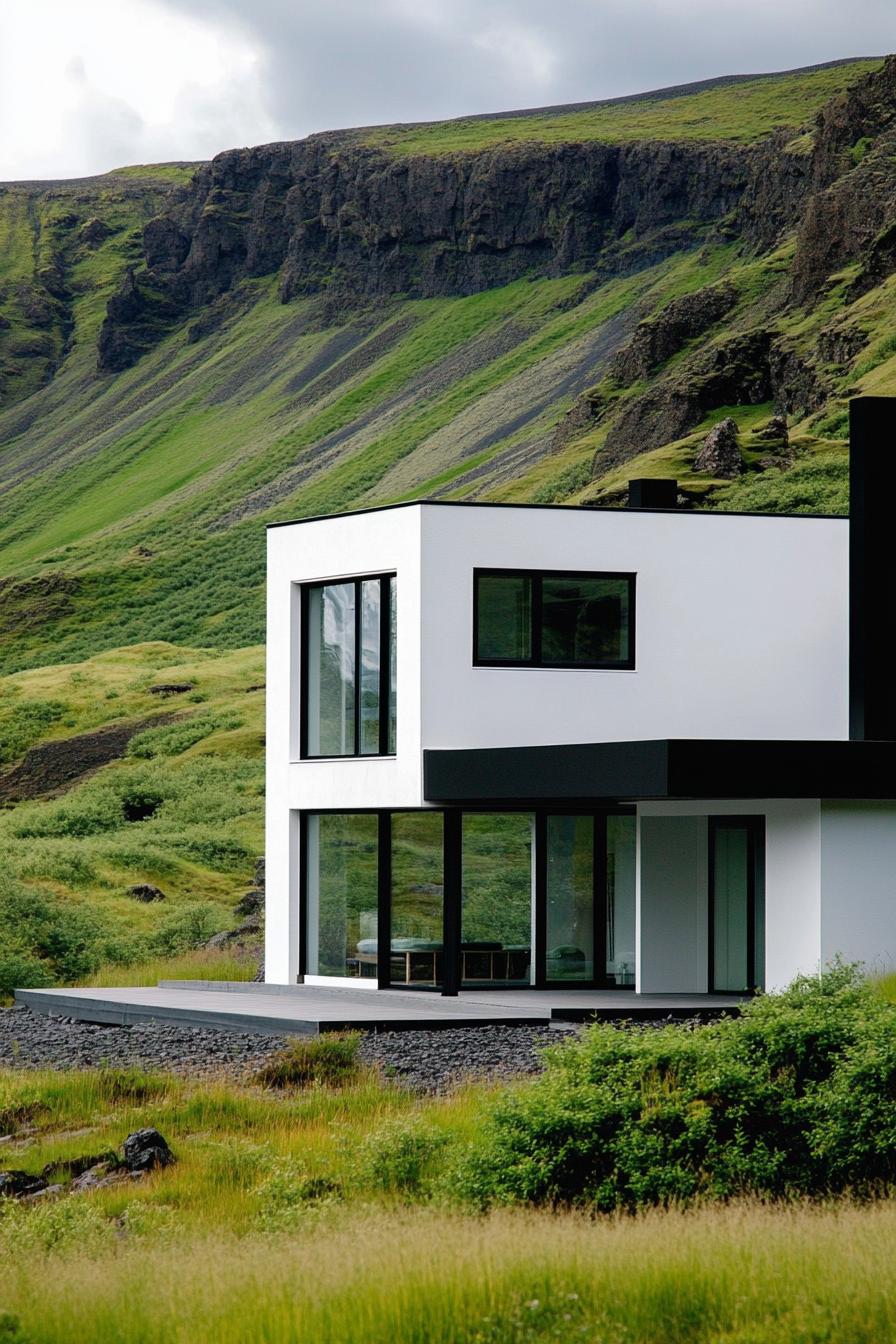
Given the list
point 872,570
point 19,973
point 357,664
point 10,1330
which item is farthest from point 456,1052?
point 19,973

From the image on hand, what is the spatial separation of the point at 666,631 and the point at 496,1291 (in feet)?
49.9

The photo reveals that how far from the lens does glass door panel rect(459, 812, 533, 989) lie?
2231 cm

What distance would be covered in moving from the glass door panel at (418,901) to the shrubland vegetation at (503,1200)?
215 inches

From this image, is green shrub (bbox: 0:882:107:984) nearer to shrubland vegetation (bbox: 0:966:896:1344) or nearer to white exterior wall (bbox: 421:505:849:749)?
white exterior wall (bbox: 421:505:849:749)

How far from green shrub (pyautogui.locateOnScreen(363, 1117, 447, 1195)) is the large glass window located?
10.0 m

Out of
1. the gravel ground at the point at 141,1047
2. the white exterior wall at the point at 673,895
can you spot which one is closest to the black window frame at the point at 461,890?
the white exterior wall at the point at 673,895

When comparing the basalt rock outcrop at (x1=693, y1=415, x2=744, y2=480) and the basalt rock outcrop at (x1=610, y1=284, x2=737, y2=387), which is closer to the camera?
the basalt rock outcrop at (x1=693, y1=415, x2=744, y2=480)

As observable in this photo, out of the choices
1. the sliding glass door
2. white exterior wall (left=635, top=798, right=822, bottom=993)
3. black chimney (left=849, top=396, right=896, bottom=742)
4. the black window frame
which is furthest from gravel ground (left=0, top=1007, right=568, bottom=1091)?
black chimney (left=849, top=396, right=896, bottom=742)

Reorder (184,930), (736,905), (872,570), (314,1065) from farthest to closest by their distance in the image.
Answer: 1. (184,930)
2. (872,570)
3. (736,905)
4. (314,1065)

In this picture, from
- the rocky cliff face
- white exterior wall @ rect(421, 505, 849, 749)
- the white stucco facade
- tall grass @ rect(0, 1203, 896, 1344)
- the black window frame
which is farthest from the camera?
the rocky cliff face

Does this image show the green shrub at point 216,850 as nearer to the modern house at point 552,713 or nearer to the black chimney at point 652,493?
the modern house at point 552,713

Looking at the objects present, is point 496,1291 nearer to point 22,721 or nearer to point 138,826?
point 138,826

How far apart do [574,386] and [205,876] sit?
92.8 meters

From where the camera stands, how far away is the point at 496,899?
22359 millimetres
